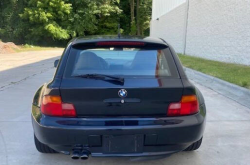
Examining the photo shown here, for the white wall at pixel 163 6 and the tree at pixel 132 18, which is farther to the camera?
the tree at pixel 132 18

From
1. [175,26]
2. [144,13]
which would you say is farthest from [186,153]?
[144,13]

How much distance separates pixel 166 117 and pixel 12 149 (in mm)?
2148

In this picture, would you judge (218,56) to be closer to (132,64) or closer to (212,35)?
(212,35)

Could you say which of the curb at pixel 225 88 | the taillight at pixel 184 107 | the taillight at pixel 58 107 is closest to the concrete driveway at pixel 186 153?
the curb at pixel 225 88

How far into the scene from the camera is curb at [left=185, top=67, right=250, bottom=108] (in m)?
5.93

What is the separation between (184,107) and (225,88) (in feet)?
16.0

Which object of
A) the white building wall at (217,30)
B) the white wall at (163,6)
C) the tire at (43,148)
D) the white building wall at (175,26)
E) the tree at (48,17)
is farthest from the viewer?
the tree at (48,17)

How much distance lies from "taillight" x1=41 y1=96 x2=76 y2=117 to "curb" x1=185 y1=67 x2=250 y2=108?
14.4 ft

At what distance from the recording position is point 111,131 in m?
2.41

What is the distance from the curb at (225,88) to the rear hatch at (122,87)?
3.65m

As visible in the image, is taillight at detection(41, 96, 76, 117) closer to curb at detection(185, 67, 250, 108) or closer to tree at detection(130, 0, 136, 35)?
curb at detection(185, 67, 250, 108)

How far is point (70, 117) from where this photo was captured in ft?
8.16

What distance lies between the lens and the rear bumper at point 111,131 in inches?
95.1

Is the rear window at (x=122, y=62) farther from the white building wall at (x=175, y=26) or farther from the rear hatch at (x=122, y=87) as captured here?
the white building wall at (x=175, y=26)
